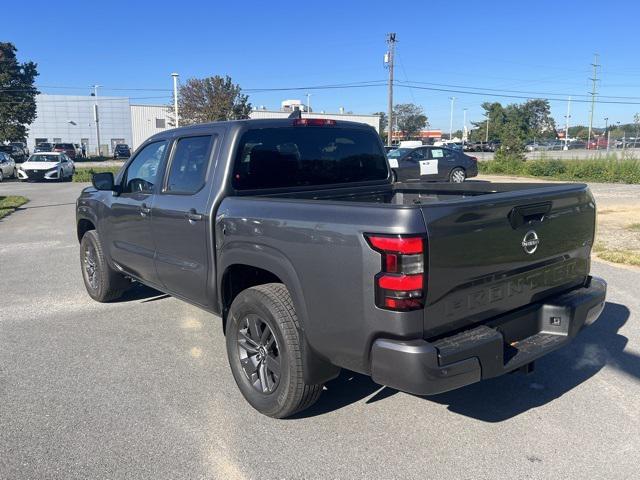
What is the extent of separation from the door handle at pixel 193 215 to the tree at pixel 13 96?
55.3m

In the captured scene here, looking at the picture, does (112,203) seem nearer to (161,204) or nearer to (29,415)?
(161,204)

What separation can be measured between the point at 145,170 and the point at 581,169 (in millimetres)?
23995

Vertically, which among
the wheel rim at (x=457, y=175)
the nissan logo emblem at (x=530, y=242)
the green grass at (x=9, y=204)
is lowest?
the green grass at (x=9, y=204)

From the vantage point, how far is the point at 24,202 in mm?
17344

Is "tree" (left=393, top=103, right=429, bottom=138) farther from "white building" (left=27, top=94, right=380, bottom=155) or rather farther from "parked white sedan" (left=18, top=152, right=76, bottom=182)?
"parked white sedan" (left=18, top=152, right=76, bottom=182)

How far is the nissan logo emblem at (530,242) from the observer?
10.2 ft

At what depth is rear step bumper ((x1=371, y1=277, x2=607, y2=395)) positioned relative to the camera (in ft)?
8.67

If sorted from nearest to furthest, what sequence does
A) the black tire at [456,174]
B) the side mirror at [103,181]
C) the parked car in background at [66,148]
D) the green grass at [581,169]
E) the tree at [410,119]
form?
1. the side mirror at [103,181]
2. the black tire at [456,174]
3. the green grass at [581,169]
4. the parked car in background at [66,148]
5. the tree at [410,119]

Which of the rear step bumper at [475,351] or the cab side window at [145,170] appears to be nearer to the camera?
the rear step bumper at [475,351]

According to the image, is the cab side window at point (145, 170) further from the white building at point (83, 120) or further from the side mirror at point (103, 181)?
the white building at point (83, 120)

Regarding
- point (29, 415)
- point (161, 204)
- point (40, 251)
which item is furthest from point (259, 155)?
point (40, 251)

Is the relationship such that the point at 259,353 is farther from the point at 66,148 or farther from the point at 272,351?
the point at 66,148

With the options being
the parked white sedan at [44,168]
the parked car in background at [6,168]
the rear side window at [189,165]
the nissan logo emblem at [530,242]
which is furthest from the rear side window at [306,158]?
the parked car in background at [6,168]

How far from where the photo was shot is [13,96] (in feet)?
170
